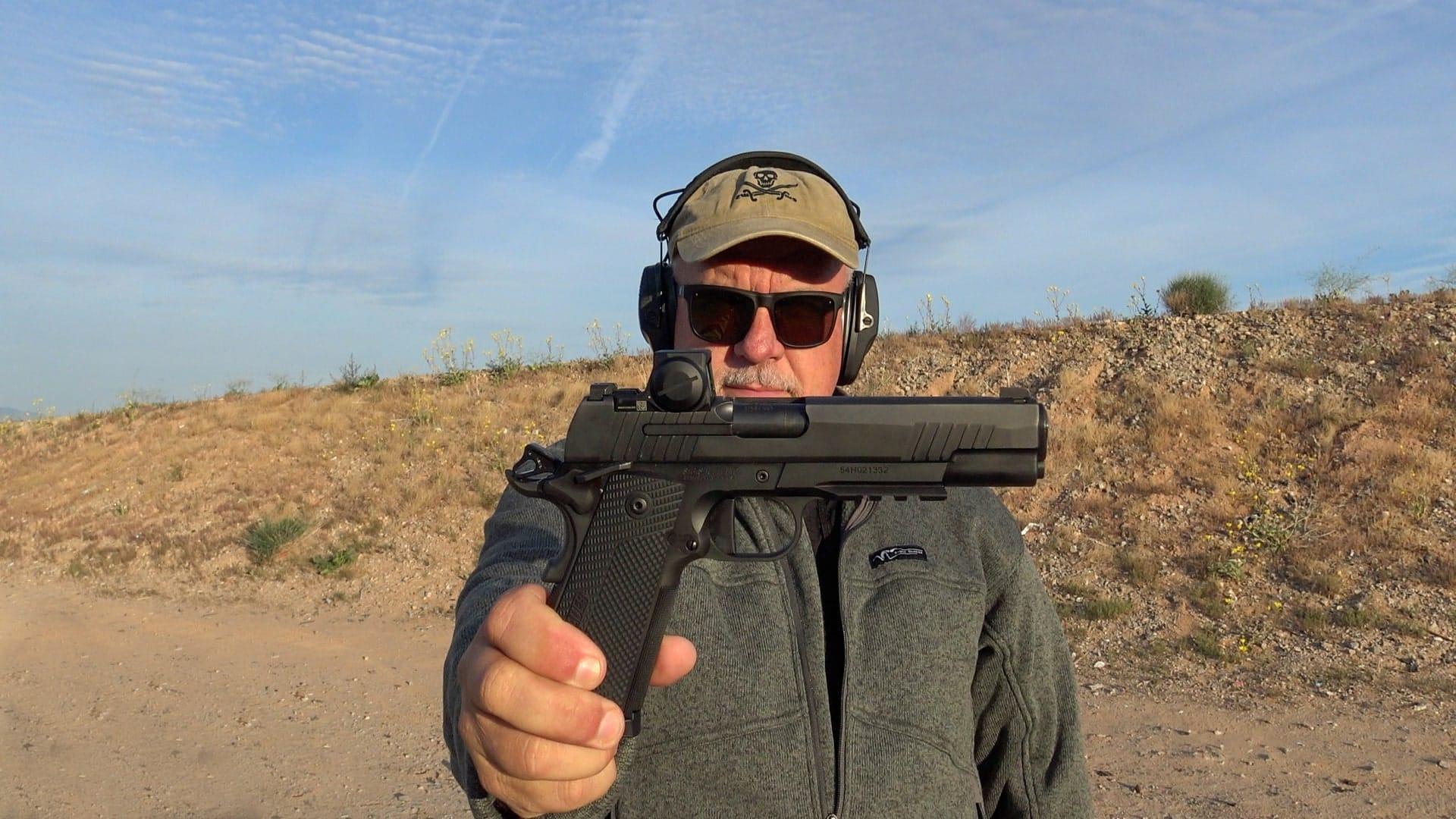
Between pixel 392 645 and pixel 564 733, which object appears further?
pixel 392 645

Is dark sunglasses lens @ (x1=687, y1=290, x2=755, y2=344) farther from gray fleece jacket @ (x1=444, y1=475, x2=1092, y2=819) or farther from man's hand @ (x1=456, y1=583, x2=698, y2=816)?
man's hand @ (x1=456, y1=583, x2=698, y2=816)

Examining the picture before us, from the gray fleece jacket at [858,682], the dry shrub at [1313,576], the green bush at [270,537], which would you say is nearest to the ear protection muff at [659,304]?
the gray fleece jacket at [858,682]

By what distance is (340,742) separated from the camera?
620cm

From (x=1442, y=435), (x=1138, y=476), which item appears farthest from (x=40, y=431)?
(x=1442, y=435)

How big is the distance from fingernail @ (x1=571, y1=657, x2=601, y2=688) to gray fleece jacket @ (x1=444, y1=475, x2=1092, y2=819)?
1.02 ft

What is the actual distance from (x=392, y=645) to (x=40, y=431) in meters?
14.4

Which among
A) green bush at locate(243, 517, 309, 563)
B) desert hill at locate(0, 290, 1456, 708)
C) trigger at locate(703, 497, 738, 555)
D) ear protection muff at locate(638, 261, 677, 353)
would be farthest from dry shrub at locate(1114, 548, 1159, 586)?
green bush at locate(243, 517, 309, 563)

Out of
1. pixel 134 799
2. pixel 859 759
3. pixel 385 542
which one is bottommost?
pixel 134 799

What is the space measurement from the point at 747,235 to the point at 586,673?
116 cm

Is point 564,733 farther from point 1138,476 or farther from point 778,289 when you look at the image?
point 1138,476

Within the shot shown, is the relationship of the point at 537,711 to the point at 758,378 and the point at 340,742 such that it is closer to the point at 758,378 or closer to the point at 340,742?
the point at 758,378

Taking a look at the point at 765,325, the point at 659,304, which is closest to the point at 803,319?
the point at 765,325

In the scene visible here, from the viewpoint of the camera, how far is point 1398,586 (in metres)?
7.59

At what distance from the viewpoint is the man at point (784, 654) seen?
1.59m
